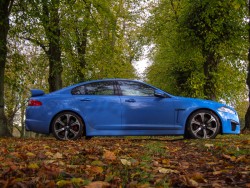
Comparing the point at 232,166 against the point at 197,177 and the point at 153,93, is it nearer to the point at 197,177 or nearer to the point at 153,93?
the point at 197,177

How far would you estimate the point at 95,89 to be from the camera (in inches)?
344

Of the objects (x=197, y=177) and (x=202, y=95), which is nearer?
(x=197, y=177)

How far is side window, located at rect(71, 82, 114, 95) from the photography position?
8.70m

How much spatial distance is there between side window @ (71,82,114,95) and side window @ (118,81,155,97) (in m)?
0.28

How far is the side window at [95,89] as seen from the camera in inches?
342

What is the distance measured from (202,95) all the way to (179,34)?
14.9 ft

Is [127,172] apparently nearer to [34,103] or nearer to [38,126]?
[38,126]

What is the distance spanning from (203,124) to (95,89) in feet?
8.54

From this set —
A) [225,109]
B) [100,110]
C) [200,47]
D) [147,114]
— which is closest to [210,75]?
[200,47]

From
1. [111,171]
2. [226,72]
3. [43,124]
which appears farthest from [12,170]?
[226,72]

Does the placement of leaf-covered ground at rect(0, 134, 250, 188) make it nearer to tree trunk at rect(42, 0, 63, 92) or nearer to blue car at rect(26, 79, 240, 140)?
blue car at rect(26, 79, 240, 140)

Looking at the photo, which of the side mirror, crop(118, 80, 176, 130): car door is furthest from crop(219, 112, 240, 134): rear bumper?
the side mirror

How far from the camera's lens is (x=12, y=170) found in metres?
3.48

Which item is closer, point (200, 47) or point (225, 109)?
point (225, 109)
